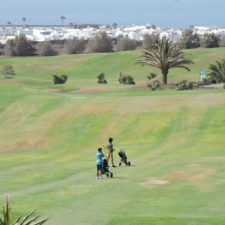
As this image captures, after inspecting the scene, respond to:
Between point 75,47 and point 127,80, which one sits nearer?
point 127,80

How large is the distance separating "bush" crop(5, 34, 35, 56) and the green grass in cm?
10974

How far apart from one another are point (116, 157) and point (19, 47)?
148093mm

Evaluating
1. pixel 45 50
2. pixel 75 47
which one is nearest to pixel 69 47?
pixel 75 47

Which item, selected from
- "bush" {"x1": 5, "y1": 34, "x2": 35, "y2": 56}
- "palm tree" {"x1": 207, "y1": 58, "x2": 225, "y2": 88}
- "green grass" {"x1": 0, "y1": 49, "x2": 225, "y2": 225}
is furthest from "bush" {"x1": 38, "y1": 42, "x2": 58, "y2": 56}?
"palm tree" {"x1": 207, "y1": 58, "x2": 225, "y2": 88}

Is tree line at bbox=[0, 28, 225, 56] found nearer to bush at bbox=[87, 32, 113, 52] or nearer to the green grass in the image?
bush at bbox=[87, 32, 113, 52]

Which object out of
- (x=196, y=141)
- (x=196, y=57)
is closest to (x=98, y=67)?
(x=196, y=57)

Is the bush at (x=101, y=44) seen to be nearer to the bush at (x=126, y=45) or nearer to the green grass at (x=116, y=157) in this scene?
the bush at (x=126, y=45)

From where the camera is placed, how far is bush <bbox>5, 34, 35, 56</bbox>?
18050 centimetres

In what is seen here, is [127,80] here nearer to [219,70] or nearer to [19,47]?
[219,70]

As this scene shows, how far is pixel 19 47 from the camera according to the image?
182 m

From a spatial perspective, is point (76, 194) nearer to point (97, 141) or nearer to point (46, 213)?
point (46, 213)

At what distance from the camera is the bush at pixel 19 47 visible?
180500 mm

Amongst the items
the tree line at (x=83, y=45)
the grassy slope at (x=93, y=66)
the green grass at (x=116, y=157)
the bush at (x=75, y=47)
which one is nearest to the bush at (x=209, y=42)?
the tree line at (x=83, y=45)

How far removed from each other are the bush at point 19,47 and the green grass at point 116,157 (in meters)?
110
